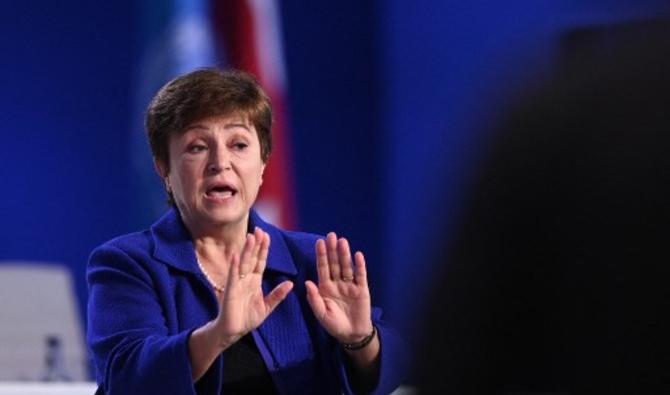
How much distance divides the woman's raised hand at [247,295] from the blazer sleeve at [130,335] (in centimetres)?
8

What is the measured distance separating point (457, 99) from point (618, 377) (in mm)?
4140

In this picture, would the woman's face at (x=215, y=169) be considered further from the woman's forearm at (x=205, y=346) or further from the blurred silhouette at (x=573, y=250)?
the blurred silhouette at (x=573, y=250)

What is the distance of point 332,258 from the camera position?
1692mm

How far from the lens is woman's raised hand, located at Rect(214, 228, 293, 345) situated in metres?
1.58

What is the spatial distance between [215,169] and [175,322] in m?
0.22

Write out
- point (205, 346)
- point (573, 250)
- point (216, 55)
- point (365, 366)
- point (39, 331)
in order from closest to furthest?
point (573, 250) → point (205, 346) → point (365, 366) → point (39, 331) → point (216, 55)

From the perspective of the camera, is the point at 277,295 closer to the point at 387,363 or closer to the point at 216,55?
the point at 387,363

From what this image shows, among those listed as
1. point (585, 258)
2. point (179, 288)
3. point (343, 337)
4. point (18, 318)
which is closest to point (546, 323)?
point (585, 258)

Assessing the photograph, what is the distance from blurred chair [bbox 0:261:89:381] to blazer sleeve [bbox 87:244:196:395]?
141cm

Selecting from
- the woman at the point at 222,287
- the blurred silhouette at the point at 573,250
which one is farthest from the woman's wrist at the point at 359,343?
the blurred silhouette at the point at 573,250

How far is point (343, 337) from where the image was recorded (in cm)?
168

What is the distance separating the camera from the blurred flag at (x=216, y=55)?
427 cm

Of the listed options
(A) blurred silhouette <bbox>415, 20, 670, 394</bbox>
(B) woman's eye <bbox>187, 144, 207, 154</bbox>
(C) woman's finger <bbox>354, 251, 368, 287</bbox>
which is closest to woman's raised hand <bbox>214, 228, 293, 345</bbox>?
(C) woman's finger <bbox>354, 251, 368, 287</bbox>

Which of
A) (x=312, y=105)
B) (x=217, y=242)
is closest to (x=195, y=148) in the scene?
(x=217, y=242)
